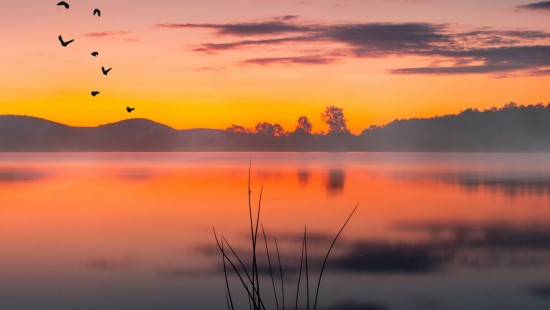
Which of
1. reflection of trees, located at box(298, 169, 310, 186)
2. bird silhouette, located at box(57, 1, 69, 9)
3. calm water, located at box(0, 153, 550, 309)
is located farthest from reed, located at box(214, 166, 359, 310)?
reflection of trees, located at box(298, 169, 310, 186)

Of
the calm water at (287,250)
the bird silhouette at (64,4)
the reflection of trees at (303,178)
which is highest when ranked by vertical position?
the bird silhouette at (64,4)

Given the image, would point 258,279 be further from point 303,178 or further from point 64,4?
point 303,178

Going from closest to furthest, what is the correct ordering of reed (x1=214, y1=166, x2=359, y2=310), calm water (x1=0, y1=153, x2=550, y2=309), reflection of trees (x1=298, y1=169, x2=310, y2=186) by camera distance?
reed (x1=214, y1=166, x2=359, y2=310)
calm water (x1=0, y1=153, x2=550, y2=309)
reflection of trees (x1=298, y1=169, x2=310, y2=186)

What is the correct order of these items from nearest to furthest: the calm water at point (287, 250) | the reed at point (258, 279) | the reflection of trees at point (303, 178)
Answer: the reed at point (258, 279) < the calm water at point (287, 250) < the reflection of trees at point (303, 178)

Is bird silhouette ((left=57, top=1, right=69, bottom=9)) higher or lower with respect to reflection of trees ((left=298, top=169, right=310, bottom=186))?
higher

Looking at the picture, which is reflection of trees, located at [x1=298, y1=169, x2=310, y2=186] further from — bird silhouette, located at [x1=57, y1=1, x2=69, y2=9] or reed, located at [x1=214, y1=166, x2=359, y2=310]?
bird silhouette, located at [x1=57, y1=1, x2=69, y2=9]

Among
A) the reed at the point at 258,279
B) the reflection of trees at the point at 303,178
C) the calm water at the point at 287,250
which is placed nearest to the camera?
the reed at the point at 258,279

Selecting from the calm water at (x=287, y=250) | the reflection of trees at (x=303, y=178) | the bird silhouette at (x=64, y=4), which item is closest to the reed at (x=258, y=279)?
the calm water at (x=287, y=250)

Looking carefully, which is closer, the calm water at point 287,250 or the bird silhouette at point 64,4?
the bird silhouette at point 64,4

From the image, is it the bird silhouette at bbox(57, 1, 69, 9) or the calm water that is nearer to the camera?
the bird silhouette at bbox(57, 1, 69, 9)

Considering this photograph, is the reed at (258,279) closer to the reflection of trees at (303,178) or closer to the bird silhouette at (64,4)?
the bird silhouette at (64,4)

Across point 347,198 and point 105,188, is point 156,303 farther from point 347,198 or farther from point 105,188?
point 105,188

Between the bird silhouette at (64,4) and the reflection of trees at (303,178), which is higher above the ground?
the bird silhouette at (64,4)

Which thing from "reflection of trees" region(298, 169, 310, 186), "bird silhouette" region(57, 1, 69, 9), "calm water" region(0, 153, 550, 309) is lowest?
"calm water" region(0, 153, 550, 309)
